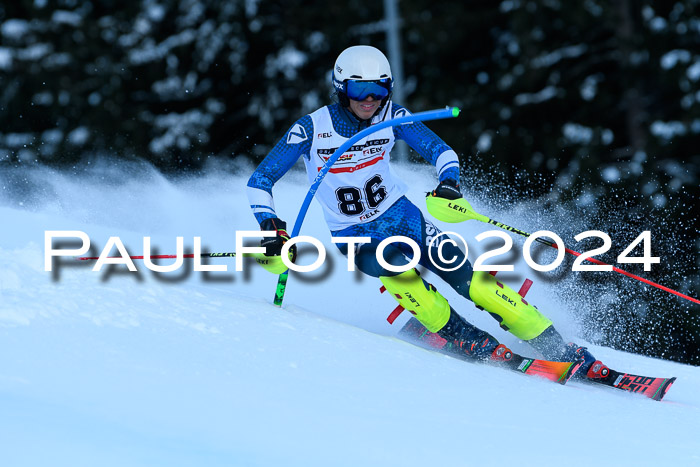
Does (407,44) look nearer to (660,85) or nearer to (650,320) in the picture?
(660,85)

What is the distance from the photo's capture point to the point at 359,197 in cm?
476

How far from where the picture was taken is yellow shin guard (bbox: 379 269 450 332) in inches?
179

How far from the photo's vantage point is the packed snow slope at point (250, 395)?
118 inches

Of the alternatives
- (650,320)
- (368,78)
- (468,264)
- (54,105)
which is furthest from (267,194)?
(54,105)

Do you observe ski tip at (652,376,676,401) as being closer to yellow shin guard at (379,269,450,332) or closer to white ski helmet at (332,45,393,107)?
yellow shin guard at (379,269,450,332)

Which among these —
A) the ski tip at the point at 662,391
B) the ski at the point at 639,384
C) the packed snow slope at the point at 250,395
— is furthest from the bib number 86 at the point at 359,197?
→ the ski tip at the point at 662,391

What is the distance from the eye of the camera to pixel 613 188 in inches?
472

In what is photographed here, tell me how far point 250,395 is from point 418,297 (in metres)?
1.36

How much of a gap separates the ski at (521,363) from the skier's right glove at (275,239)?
827 mm

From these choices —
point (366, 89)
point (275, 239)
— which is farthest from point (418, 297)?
point (366, 89)

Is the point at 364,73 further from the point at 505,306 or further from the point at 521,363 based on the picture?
the point at 521,363

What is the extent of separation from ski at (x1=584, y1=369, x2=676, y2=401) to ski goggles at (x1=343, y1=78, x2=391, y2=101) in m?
1.69

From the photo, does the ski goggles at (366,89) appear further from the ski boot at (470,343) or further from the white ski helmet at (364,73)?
the ski boot at (470,343)

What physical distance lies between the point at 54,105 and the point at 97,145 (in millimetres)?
1896
